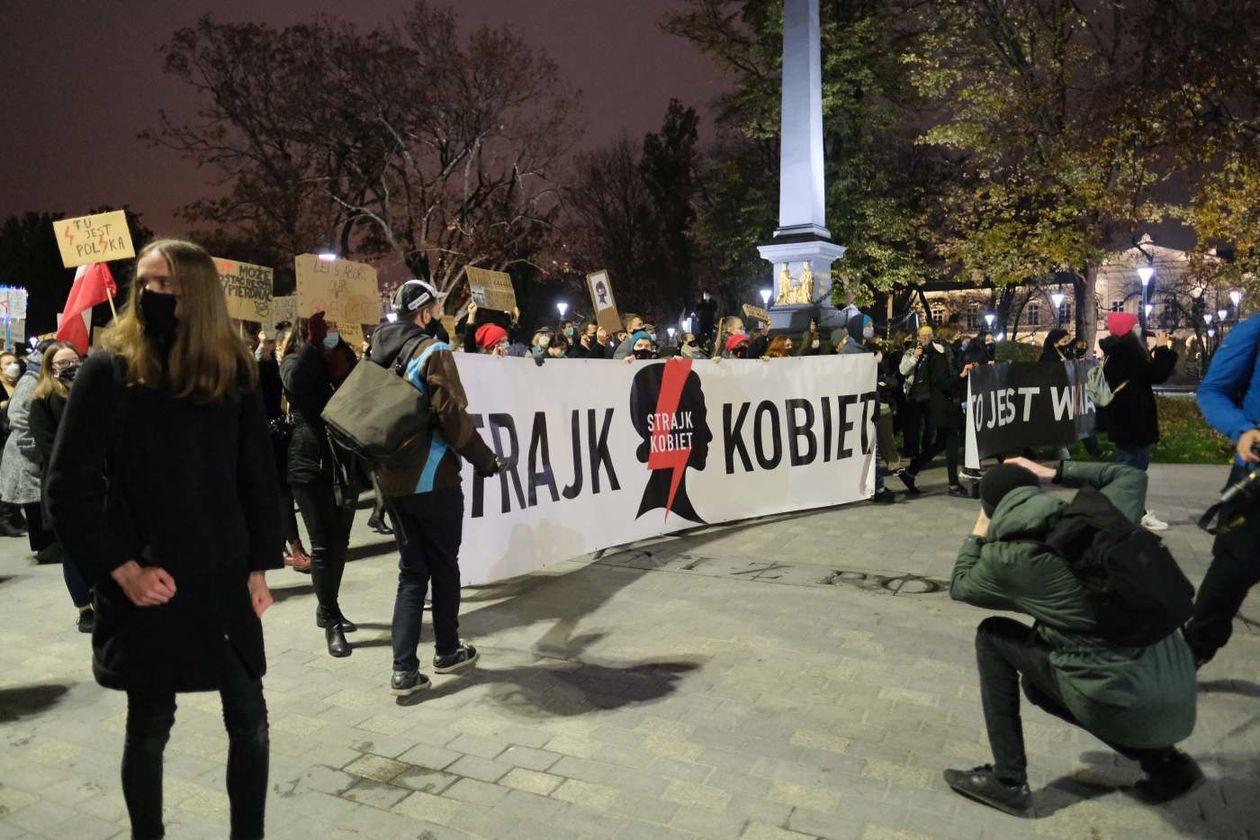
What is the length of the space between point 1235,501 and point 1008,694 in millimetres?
1405

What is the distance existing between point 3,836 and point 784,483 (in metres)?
6.96

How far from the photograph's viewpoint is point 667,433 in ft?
26.0

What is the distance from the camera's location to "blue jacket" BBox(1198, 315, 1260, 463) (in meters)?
3.94

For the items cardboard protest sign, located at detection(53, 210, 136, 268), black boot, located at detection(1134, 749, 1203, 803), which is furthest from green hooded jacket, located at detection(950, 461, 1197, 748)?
cardboard protest sign, located at detection(53, 210, 136, 268)

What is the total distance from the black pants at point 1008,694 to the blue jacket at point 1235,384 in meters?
1.55

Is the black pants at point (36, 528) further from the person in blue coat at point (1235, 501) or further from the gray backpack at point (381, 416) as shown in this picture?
the person in blue coat at point (1235, 501)

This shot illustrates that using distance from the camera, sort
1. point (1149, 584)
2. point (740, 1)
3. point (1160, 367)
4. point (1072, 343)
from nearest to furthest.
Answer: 1. point (1149, 584)
2. point (1160, 367)
3. point (1072, 343)
4. point (740, 1)

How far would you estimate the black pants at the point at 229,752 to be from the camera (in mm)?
2500

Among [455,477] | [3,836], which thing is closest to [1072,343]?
[455,477]

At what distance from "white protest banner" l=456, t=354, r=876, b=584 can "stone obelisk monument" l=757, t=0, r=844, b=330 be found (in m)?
10.2

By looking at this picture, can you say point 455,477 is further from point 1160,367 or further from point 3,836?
point 1160,367

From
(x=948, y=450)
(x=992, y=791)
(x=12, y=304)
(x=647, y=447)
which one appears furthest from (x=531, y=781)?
(x=12, y=304)

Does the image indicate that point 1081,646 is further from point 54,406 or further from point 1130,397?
point 54,406

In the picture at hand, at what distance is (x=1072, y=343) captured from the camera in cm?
1268
